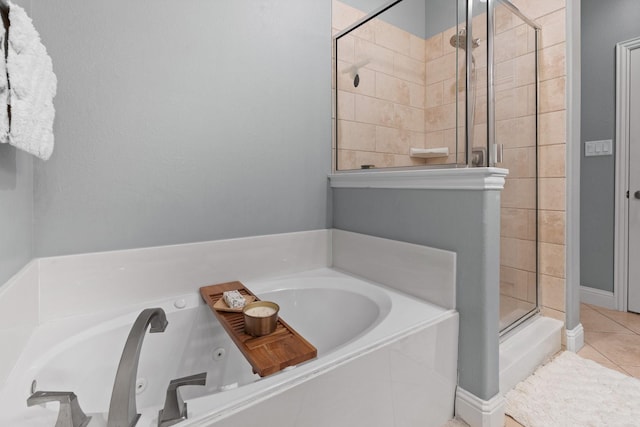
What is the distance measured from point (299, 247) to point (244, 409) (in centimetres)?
109

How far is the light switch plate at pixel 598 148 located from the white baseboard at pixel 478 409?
2.15m

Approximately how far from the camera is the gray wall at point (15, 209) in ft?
2.93

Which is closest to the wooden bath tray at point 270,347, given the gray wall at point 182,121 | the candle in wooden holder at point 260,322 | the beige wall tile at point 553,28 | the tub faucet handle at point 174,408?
the candle in wooden holder at point 260,322

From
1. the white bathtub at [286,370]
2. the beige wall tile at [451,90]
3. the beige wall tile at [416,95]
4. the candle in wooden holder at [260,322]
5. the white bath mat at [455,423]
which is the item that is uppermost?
the beige wall tile at [416,95]

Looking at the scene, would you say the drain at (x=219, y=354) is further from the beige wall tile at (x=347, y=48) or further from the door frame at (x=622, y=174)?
the door frame at (x=622, y=174)

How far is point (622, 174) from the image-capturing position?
2.30 m

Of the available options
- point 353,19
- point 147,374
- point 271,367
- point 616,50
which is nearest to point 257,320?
point 271,367

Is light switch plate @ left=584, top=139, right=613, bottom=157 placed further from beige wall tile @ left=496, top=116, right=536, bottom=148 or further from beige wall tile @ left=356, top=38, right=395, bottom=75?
beige wall tile @ left=356, top=38, right=395, bottom=75

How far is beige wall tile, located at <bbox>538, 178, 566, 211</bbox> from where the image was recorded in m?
1.77

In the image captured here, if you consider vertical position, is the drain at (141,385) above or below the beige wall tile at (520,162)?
below

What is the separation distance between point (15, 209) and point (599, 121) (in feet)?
11.2

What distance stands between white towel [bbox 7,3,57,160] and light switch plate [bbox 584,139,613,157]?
3.26 metres

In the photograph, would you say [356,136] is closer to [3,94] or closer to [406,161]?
[406,161]

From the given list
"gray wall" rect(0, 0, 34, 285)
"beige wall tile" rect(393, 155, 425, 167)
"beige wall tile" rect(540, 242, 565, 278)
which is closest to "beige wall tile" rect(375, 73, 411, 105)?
"beige wall tile" rect(393, 155, 425, 167)
